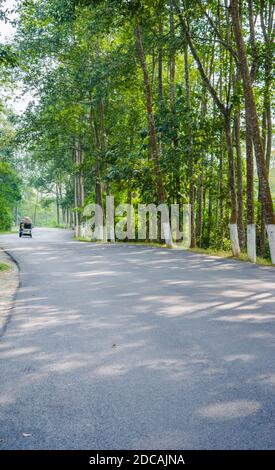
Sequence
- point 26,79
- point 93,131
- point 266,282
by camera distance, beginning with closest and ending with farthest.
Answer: point 266,282, point 26,79, point 93,131

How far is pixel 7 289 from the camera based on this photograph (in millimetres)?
11203

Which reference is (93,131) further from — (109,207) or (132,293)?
(132,293)

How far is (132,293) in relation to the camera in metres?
9.77

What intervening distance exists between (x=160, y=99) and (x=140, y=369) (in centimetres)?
2446

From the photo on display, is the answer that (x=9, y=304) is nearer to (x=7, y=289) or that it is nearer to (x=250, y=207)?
(x=7, y=289)

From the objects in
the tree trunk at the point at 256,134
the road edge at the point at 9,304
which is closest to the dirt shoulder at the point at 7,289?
the road edge at the point at 9,304

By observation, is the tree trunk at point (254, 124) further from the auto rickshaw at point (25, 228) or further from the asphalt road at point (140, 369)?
the auto rickshaw at point (25, 228)

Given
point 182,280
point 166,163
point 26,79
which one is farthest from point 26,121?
point 182,280

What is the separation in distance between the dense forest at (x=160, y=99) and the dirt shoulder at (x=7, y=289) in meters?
7.78

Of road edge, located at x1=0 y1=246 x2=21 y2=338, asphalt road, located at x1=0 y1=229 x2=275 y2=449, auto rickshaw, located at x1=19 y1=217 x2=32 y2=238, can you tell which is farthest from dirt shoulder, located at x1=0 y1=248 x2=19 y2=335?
auto rickshaw, located at x1=19 y1=217 x2=32 y2=238

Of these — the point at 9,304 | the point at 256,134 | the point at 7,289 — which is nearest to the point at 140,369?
the point at 9,304

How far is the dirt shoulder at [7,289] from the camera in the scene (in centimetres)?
803

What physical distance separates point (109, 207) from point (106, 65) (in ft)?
40.5

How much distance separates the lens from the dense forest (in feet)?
64.0
